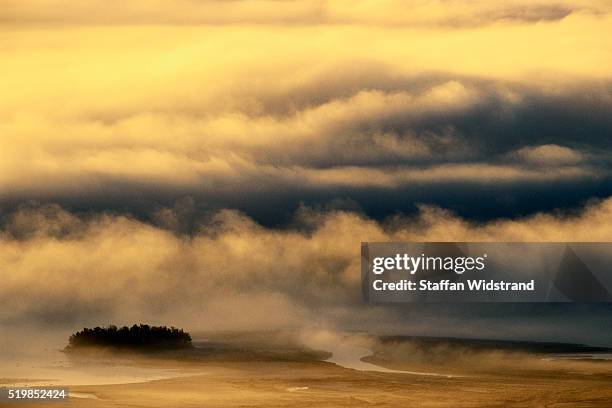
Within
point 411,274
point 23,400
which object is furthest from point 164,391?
point 411,274

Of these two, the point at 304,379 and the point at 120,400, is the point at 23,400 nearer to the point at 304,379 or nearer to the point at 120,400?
the point at 120,400

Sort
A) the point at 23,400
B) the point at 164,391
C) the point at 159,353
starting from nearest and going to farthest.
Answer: the point at 23,400 < the point at 164,391 < the point at 159,353

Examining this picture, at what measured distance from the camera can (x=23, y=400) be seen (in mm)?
37469

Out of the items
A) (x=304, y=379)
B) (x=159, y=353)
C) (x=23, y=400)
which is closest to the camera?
(x=23, y=400)

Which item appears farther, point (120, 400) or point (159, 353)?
point (159, 353)

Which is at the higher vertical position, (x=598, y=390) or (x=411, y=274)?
(x=411, y=274)

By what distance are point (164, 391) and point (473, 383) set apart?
35.0 ft

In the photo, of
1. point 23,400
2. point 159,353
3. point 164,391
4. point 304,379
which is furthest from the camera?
point 159,353

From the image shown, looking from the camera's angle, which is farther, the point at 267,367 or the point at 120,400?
the point at 267,367

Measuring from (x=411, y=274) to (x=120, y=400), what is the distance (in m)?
10.8

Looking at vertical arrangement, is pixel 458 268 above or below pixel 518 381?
above

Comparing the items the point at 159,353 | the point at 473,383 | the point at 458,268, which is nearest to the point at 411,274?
the point at 458,268

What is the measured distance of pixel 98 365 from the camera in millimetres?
44344

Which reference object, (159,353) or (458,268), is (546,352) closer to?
(458,268)
